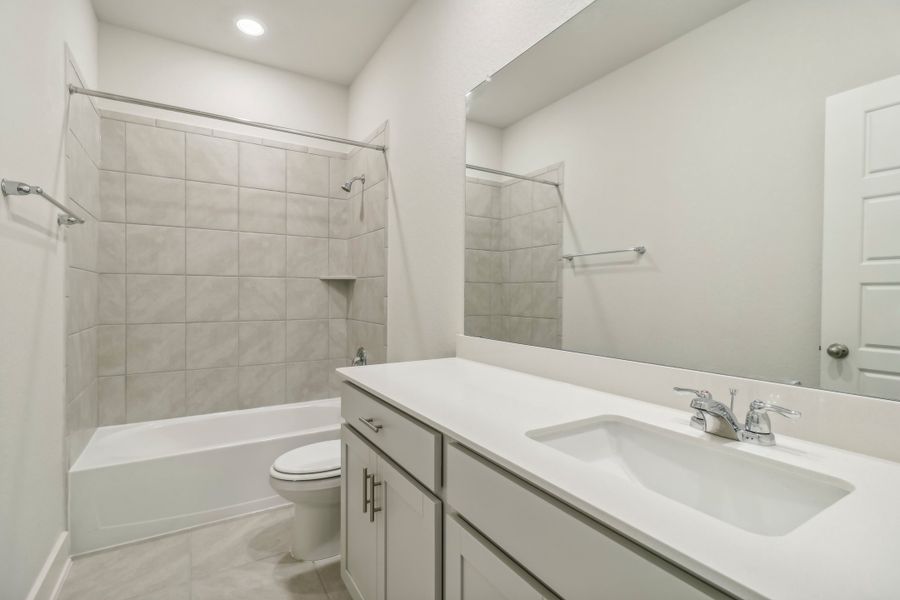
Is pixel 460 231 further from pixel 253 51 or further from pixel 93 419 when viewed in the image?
pixel 93 419

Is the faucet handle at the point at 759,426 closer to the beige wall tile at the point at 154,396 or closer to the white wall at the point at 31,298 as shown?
the white wall at the point at 31,298

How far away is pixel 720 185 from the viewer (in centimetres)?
94

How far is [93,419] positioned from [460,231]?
2.18 m

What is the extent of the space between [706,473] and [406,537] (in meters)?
0.68

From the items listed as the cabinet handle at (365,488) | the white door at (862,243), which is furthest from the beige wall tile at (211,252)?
the white door at (862,243)

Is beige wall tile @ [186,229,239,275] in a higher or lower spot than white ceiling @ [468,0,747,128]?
lower

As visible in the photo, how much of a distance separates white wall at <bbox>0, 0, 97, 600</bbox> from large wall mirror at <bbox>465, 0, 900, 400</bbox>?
61.2 inches

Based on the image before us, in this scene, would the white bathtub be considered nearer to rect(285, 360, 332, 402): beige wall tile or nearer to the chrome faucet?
rect(285, 360, 332, 402): beige wall tile

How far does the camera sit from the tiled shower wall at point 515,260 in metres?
1.39

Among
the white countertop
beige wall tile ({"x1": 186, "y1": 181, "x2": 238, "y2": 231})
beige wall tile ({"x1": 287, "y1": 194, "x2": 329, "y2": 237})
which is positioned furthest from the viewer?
beige wall tile ({"x1": 287, "y1": 194, "x2": 329, "y2": 237})

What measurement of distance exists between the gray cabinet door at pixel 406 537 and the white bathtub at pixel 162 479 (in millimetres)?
1269

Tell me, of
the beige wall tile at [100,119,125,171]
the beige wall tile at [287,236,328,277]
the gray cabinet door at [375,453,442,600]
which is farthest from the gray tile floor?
the beige wall tile at [100,119,125,171]

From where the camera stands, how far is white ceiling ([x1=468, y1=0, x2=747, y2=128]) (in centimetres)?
103

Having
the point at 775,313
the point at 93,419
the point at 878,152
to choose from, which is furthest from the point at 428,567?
the point at 93,419
